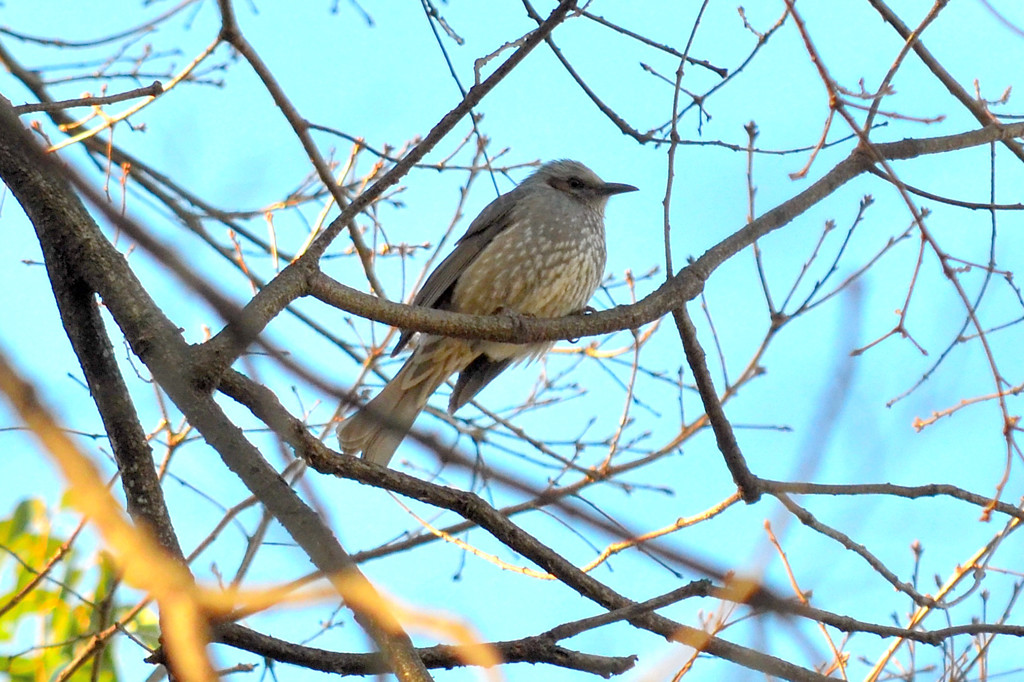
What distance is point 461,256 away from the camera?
5.91m

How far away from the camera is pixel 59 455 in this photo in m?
1.24

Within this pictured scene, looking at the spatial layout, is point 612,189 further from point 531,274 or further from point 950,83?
point 950,83

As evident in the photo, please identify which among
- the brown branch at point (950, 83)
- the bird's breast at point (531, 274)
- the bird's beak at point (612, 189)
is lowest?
the brown branch at point (950, 83)

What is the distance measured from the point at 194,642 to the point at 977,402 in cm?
216

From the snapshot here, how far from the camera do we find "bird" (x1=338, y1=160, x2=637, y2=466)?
5.60 metres

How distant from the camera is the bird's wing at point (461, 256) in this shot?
19.3 feet

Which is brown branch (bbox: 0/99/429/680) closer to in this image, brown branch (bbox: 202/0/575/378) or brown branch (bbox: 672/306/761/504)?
brown branch (bbox: 202/0/575/378)

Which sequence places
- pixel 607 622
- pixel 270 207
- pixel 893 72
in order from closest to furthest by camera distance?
pixel 607 622 < pixel 893 72 < pixel 270 207

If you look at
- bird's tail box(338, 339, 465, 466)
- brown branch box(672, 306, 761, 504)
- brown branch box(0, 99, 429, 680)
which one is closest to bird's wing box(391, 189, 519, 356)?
bird's tail box(338, 339, 465, 466)

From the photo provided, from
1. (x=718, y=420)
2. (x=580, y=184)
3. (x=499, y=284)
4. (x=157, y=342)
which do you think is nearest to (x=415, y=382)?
(x=499, y=284)

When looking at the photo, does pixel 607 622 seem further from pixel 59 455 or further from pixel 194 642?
pixel 59 455

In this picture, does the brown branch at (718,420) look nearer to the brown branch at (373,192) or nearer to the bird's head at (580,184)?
the brown branch at (373,192)

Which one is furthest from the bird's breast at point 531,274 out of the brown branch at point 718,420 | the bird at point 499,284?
the brown branch at point 718,420

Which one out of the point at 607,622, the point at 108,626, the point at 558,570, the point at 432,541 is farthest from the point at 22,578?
the point at 607,622
